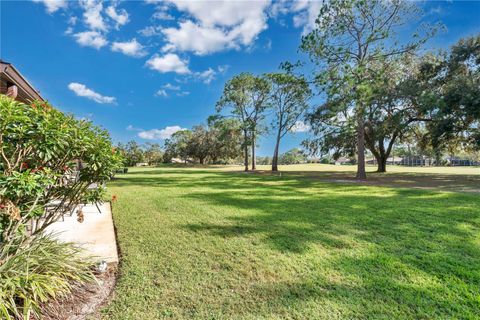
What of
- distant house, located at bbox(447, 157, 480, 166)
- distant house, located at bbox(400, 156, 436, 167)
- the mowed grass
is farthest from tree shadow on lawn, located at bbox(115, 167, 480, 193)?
distant house, located at bbox(447, 157, 480, 166)

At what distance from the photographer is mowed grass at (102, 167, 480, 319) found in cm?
218

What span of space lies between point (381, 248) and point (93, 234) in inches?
180

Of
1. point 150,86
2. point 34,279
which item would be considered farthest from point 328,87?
point 150,86

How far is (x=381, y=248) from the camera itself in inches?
137

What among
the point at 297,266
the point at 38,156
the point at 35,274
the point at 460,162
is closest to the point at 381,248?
the point at 297,266

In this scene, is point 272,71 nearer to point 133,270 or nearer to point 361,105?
point 361,105

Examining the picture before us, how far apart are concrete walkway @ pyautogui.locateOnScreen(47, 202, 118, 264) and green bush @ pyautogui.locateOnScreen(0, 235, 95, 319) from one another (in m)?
0.41

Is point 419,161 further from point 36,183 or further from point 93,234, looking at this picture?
point 36,183

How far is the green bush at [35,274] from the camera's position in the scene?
1.95m

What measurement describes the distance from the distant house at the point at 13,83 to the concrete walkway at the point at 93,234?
231 centimetres

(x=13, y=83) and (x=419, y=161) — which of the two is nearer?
(x=13, y=83)

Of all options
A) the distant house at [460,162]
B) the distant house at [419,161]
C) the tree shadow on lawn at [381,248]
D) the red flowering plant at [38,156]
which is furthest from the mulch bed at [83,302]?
the distant house at [460,162]

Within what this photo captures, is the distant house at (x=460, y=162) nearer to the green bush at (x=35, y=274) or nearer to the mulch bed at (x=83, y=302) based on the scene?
the mulch bed at (x=83, y=302)

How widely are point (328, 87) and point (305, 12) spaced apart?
465 centimetres
